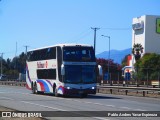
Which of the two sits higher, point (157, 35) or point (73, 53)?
point (157, 35)

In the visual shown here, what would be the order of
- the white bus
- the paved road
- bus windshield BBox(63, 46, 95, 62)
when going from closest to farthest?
the paved road, the white bus, bus windshield BBox(63, 46, 95, 62)

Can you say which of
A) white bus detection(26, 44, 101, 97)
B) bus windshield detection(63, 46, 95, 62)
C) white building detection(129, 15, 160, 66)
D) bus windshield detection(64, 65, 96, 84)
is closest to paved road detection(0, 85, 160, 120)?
white bus detection(26, 44, 101, 97)

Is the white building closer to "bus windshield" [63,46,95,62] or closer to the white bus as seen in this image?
the white bus

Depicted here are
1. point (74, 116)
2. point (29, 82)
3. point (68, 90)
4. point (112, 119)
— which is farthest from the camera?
point (29, 82)

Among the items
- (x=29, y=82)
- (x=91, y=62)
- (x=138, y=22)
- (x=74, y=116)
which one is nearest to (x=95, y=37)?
(x=138, y=22)

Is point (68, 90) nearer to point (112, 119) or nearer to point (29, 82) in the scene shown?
point (29, 82)

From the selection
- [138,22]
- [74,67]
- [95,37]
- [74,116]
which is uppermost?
[138,22]

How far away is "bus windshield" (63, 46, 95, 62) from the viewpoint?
1264 inches

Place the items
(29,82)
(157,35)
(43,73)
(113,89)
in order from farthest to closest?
(157,35)
(113,89)
(29,82)
(43,73)

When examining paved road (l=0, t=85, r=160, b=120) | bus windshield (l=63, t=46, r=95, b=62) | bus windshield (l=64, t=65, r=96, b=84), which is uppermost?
bus windshield (l=63, t=46, r=95, b=62)

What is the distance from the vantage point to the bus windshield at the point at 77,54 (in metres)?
32.1

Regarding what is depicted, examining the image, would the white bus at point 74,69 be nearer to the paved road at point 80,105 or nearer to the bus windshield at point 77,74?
the bus windshield at point 77,74

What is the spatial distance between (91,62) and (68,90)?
2713 mm

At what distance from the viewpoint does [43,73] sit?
121ft
